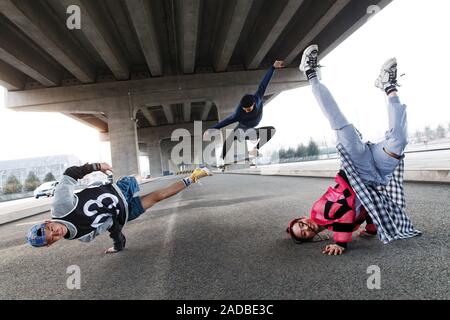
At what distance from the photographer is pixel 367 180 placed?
293 cm

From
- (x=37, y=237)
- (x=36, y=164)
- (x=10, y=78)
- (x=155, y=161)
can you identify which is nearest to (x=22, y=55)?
Result: (x=10, y=78)

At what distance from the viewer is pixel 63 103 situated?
79.9ft

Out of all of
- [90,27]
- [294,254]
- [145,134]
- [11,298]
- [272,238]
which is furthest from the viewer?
[145,134]

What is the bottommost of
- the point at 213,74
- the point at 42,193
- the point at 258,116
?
the point at 42,193

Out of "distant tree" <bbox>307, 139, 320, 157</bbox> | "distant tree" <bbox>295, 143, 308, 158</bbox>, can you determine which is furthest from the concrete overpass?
"distant tree" <bbox>295, 143, 308, 158</bbox>

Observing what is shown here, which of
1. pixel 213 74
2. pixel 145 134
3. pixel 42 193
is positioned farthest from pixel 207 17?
pixel 145 134

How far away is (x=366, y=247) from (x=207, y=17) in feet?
55.9

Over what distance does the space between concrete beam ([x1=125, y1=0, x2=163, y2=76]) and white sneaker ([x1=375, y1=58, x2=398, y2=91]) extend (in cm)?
1272

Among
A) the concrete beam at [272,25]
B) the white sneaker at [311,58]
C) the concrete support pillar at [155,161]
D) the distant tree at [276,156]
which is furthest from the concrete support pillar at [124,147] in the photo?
the distant tree at [276,156]

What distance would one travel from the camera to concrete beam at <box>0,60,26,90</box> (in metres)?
20.7

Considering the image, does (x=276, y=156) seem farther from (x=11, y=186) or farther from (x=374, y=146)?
(x=374, y=146)
